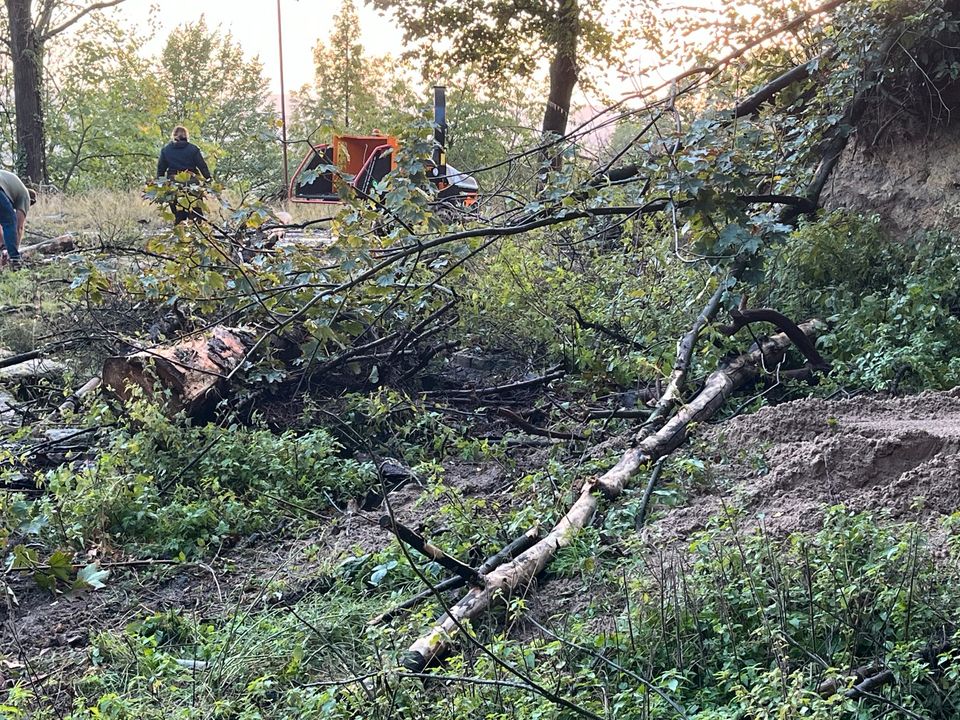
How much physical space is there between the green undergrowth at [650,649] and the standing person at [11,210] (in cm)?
992

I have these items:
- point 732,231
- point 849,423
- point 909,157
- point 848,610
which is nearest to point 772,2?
point 909,157

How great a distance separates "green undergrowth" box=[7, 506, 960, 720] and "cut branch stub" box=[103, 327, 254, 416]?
2.76m

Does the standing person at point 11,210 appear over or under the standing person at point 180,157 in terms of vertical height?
under

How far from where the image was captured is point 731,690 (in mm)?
3092

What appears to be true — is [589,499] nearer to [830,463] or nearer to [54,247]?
[830,463]

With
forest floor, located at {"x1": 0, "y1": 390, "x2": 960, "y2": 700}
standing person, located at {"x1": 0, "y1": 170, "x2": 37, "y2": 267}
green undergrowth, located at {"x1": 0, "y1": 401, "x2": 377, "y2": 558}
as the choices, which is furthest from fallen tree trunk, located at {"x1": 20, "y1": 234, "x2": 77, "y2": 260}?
forest floor, located at {"x1": 0, "y1": 390, "x2": 960, "y2": 700}

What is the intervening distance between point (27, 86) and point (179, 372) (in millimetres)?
19088

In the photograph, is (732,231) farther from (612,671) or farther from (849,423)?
(612,671)

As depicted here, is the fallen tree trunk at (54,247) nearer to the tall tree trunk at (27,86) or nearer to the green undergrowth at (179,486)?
the green undergrowth at (179,486)

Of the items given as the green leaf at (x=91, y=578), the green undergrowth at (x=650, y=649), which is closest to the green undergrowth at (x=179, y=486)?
the green leaf at (x=91, y=578)

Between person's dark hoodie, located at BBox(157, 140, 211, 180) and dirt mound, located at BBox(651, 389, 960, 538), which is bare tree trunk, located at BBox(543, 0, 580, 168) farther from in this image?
dirt mound, located at BBox(651, 389, 960, 538)

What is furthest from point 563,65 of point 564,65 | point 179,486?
point 179,486

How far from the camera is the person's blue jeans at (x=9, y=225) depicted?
40.6 feet

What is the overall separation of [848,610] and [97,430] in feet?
17.6
